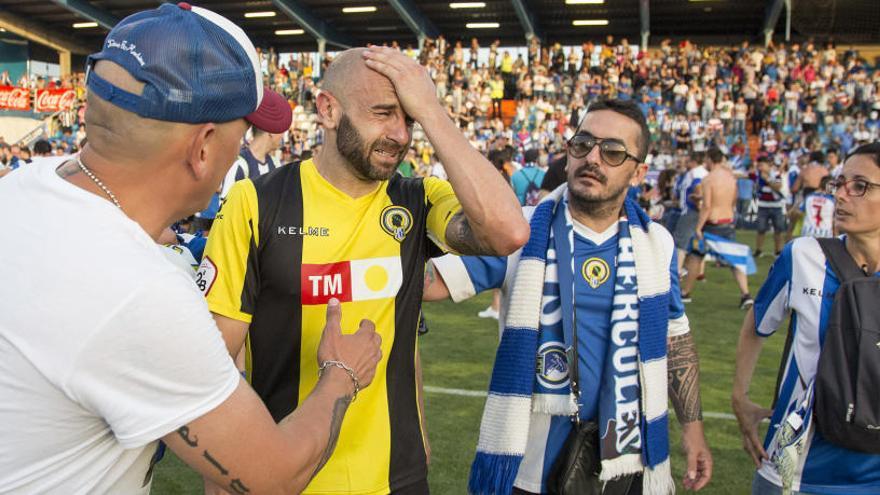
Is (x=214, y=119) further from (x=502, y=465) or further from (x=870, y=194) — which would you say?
(x=870, y=194)

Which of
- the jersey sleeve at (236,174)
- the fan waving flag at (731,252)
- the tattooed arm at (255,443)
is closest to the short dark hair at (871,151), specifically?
the tattooed arm at (255,443)

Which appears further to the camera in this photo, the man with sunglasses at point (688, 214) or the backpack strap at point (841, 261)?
the man with sunglasses at point (688, 214)

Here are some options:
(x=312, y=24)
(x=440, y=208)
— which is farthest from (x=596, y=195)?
(x=312, y=24)

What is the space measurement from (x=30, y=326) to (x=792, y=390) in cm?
282

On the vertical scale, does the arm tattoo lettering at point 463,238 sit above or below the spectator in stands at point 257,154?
below

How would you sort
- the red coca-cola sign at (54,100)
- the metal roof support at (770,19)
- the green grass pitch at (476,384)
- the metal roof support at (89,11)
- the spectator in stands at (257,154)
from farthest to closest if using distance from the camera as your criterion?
the metal roof support at (89,11) → the red coca-cola sign at (54,100) → the metal roof support at (770,19) → the spectator in stands at (257,154) → the green grass pitch at (476,384)

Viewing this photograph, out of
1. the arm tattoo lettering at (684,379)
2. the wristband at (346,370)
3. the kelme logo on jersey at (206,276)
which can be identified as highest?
the kelme logo on jersey at (206,276)

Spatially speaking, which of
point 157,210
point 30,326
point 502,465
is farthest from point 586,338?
point 30,326

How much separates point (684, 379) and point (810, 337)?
0.52 metres

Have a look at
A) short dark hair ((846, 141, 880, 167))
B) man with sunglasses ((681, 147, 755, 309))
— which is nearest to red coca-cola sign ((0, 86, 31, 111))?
man with sunglasses ((681, 147, 755, 309))

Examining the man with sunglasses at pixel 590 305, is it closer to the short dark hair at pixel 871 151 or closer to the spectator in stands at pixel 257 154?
the short dark hair at pixel 871 151

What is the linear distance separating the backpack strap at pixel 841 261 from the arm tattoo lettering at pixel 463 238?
1589 mm

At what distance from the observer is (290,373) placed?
2385 millimetres

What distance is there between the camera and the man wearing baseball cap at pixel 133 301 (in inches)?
51.5
